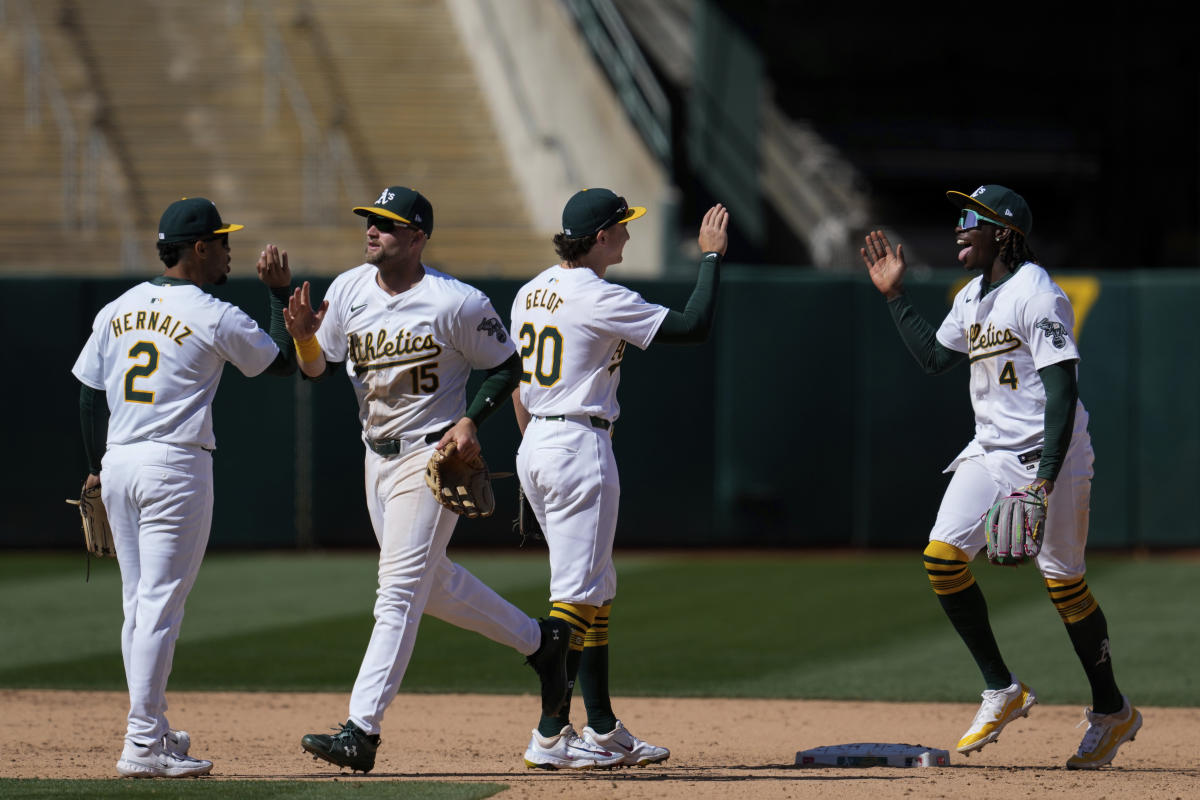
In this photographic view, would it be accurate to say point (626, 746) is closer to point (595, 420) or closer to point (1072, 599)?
point (595, 420)

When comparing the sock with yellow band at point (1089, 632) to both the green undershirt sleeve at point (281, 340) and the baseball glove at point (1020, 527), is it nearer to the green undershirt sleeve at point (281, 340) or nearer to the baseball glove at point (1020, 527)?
the baseball glove at point (1020, 527)

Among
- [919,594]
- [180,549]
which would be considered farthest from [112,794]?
[919,594]

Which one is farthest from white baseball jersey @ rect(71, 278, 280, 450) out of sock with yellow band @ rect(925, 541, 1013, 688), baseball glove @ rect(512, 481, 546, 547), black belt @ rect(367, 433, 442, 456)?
sock with yellow band @ rect(925, 541, 1013, 688)

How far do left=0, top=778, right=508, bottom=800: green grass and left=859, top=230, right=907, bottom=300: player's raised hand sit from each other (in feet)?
8.55

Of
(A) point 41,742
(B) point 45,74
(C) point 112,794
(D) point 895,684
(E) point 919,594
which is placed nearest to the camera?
(C) point 112,794

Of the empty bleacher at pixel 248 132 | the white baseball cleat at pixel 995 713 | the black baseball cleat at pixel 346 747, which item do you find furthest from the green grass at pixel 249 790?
the empty bleacher at pixel 248 132

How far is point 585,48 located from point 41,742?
15340 millimetres

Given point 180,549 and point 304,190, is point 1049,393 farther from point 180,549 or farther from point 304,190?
point 304,190

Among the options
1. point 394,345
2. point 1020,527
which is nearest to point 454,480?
point 394,345

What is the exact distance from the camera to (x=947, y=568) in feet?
22.1

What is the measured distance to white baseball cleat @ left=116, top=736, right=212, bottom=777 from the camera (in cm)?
608

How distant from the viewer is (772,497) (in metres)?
15.4

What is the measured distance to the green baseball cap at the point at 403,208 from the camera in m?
6.13

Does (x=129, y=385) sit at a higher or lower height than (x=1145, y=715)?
higher
